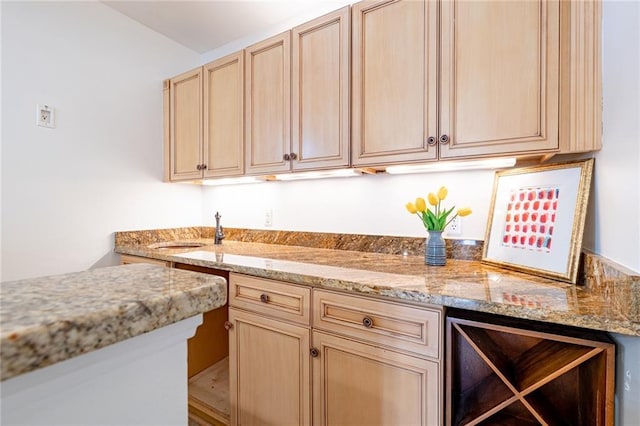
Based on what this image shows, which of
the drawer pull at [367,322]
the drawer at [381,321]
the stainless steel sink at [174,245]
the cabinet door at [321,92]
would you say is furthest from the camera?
the stainless steel sink at [174,245]

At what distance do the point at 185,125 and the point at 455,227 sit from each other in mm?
1926

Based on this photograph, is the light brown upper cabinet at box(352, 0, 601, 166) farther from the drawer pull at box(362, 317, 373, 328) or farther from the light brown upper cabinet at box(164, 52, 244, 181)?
the light brown upper cabinet at box(164, 52, 244, 181)

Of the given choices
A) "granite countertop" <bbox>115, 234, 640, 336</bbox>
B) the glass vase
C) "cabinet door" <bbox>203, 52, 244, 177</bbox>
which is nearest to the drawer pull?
"granite countertop" <bbox>115, 234, 640, 336</bbox>

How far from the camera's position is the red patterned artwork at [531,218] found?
1174mm

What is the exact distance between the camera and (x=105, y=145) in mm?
2078

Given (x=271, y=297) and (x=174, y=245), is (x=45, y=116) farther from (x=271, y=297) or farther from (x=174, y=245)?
(x=271, y=297)

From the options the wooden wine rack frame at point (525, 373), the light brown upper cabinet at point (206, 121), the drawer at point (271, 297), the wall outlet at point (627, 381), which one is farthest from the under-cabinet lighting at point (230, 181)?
the wall outlet at point (627, 381)

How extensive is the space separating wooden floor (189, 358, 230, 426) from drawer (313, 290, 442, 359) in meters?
0.91

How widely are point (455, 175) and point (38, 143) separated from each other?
7.50 feet

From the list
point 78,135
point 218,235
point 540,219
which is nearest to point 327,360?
point 540,219

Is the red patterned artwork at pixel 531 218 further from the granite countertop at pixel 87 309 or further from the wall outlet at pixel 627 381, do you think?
the granite countertop at pixel 87 309

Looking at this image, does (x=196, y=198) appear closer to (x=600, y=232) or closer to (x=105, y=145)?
(x=105, y=145)

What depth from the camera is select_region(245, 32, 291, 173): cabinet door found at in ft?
5.77

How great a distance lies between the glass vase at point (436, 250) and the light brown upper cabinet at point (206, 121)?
118cm
